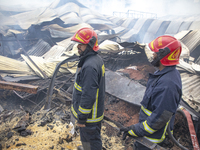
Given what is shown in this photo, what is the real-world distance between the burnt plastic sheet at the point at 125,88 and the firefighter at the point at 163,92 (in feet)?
8.19

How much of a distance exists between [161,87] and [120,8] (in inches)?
1884

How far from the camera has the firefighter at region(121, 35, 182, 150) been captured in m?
1.33

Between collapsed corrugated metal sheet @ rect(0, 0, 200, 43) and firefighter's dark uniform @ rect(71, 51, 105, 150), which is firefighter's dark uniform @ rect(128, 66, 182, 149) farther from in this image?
collapsed corrugated metal sheet @ rect(0, 0, 200, 43)

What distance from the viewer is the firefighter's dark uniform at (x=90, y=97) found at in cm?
183

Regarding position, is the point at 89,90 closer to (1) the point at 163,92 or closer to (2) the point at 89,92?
(2) the point at 89,92

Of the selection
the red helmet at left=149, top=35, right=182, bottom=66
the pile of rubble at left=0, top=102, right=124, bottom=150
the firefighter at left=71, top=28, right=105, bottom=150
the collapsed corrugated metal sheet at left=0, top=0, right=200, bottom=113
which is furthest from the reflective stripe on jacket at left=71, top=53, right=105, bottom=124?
the collapsed corrugated metal sheet at left=0, top=0, right=200, bottom=113

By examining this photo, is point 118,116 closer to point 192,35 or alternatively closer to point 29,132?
point 29,132

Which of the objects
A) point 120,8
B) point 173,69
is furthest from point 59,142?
point 120,8

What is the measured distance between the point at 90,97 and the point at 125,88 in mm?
3016

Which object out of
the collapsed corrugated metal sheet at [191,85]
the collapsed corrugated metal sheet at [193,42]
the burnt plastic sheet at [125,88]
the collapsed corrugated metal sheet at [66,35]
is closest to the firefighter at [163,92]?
the burnt plastic sheet at [125,88]

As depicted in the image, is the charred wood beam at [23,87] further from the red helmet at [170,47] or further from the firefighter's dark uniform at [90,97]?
the red helmet at [170,47]

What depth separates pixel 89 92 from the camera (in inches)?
71.9

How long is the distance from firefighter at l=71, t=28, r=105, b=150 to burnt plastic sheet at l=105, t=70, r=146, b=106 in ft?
7.36

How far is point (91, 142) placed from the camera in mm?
2125
